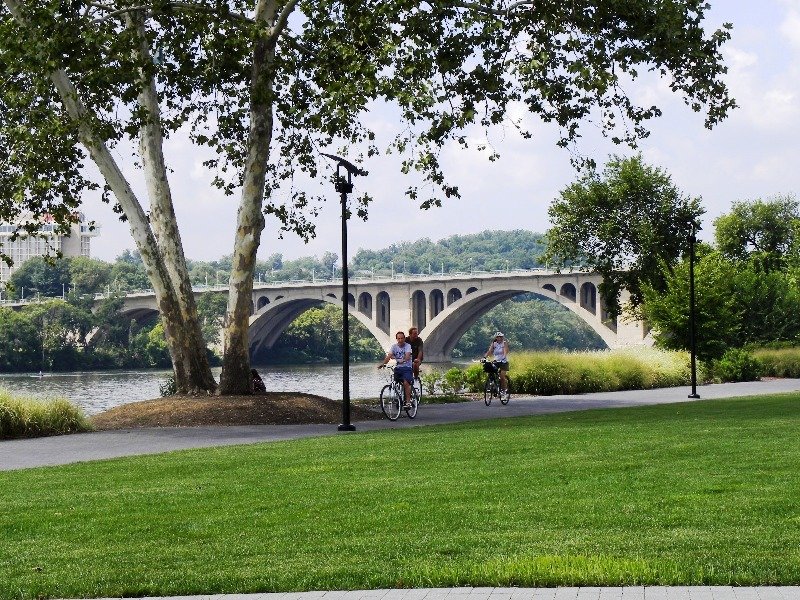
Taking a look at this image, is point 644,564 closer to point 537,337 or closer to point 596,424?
point 596,424

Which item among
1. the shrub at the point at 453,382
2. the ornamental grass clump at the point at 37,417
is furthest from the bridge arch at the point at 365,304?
the ornamental grass clump at the point at 37,417

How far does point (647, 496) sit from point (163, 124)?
15.3m

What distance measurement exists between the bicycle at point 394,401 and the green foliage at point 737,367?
18693 mm

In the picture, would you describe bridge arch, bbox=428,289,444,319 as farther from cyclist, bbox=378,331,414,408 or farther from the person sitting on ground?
cyclist, bbox=378,331,414,408

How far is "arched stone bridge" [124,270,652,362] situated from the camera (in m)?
67.2

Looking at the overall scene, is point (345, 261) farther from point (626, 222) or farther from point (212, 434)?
point (626, 222)

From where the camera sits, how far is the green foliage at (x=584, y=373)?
30.8 m

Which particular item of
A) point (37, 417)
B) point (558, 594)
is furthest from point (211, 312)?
point (558, 594)

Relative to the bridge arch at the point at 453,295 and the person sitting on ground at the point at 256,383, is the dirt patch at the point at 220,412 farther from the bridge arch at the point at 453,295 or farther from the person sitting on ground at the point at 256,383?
the bridge arch at the point at 453,295

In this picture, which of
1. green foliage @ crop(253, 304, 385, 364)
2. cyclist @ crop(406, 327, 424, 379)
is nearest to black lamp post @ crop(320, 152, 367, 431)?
cyclist @ crop(406, 327, 424, 379)

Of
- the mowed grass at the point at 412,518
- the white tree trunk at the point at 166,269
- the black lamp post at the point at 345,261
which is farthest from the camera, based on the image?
the white tree trunk at the point at 166,269

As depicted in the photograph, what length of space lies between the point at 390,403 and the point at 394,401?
16 centimetres

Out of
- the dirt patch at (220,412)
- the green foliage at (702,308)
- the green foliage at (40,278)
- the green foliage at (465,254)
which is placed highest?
the green foliage at (465,254)

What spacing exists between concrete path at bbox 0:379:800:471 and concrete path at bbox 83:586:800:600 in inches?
327
